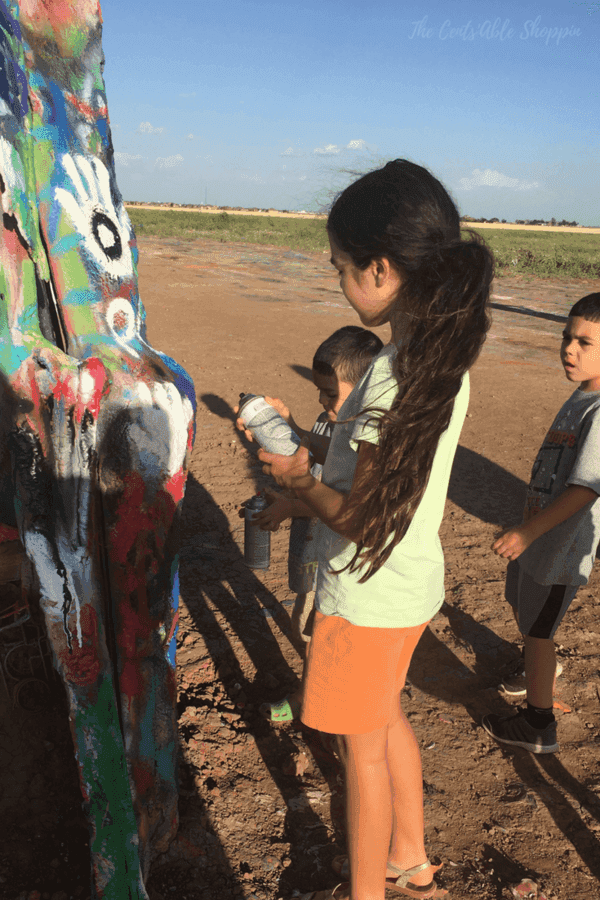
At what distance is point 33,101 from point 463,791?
248 cm

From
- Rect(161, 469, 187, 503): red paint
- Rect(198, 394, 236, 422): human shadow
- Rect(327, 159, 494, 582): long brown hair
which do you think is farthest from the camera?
Rect(198, 394, 236, 422): human shadow

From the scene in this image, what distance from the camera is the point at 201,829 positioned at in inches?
79.7

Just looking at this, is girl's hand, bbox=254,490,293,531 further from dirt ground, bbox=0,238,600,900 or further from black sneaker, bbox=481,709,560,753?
black sneaker, bbox=481,709,560,753

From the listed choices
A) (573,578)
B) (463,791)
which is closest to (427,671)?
(463,791)

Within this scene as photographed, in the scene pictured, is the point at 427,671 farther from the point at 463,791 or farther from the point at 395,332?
the point at 395,332

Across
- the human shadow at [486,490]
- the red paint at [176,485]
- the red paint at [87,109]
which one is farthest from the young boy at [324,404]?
the human shadow at [486,490]

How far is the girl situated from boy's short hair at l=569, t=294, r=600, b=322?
1024mm

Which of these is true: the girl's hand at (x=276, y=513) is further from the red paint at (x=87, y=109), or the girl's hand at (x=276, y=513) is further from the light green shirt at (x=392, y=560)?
the red paint at (x=87, y=109)

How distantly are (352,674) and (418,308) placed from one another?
2.75 ft

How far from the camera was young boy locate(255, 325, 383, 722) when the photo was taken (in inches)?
90.7

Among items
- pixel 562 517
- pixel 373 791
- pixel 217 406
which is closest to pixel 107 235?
pixel 373 791

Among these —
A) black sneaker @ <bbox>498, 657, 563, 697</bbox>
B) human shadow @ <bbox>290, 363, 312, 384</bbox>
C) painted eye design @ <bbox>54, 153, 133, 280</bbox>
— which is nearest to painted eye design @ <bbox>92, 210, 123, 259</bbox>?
painted eye design @ <bbox>54, 153, 133, 280</bbox>

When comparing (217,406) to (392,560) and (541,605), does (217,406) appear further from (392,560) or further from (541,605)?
(392,560)

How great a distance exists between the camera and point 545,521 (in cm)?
200
